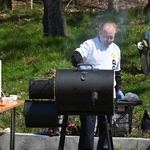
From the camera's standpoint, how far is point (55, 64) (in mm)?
12906

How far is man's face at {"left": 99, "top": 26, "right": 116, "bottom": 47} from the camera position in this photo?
7168mm

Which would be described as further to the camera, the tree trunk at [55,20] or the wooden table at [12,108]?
the tree trunk at [55,20]

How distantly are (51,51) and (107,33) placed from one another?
647 centimetres

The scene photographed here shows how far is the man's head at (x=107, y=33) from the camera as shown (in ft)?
23.5

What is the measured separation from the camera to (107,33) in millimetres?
7191

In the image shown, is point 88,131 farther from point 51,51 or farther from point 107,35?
point 51,51

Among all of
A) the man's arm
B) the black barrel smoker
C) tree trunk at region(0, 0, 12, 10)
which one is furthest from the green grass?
tree trunk at region(0, 0, 12, 10)

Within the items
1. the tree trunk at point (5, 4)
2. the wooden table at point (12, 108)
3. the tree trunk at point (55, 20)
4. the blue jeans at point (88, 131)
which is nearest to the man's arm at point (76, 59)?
the blue jeans at point (88, 131)

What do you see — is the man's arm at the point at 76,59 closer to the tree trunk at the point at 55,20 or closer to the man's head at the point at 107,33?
the man's head at the point at 107,33

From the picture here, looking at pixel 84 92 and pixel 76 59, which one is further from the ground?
pixel 76 59

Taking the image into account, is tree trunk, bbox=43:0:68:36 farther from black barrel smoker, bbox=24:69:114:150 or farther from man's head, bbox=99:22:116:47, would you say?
black barrel smoker, bbox=24:69:114:150

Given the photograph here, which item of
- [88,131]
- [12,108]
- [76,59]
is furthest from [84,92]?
[12,108]

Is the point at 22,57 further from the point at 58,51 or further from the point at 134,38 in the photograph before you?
the point at 134,38

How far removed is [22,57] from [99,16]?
16.9ft
